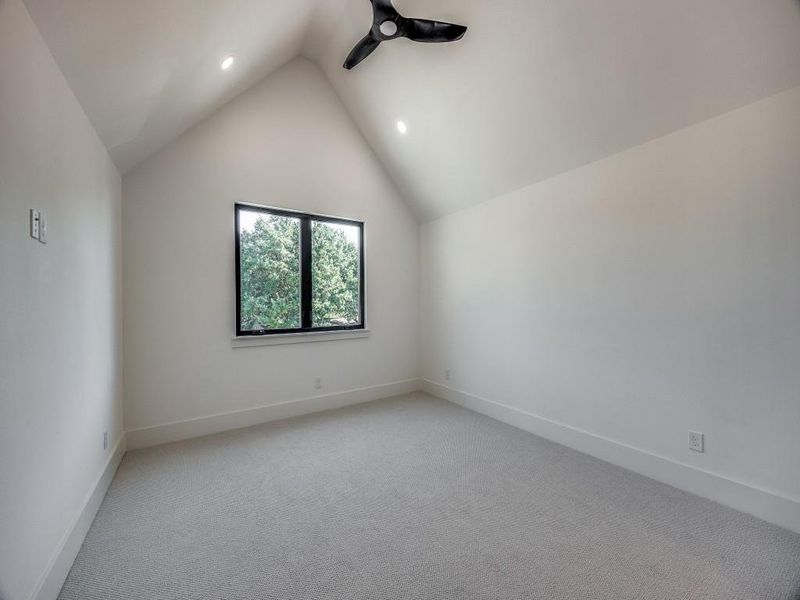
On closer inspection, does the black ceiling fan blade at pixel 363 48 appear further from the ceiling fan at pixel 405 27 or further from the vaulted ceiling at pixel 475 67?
the vaulted ceiling at pixel 475 67

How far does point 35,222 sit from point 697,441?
352 centimetres

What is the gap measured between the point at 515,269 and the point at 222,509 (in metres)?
2.88

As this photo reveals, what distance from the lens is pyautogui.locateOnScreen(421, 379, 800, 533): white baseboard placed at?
1.85m

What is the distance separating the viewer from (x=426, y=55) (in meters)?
2.72

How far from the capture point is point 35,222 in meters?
1.33

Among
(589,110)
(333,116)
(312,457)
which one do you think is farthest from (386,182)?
(312,457)

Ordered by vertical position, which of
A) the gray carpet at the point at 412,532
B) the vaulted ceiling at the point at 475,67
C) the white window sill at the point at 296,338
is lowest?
the gray carpet at the point at 412,532

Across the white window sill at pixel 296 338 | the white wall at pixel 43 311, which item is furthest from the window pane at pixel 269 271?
the white wall at pixel 43 311

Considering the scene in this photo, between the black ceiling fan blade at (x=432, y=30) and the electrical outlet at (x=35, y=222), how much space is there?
6.71 ft

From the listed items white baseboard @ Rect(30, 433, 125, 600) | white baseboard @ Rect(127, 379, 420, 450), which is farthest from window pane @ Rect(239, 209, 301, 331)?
white baseboard @ Rect(30, 433, 125, 600)

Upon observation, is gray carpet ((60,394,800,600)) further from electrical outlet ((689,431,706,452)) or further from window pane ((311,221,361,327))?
window pane ((311,221,361,327))

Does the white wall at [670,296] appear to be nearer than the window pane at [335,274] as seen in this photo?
Yes

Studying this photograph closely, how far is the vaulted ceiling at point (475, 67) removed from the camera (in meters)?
1.67

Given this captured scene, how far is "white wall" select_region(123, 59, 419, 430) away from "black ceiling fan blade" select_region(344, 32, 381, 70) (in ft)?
4.13
